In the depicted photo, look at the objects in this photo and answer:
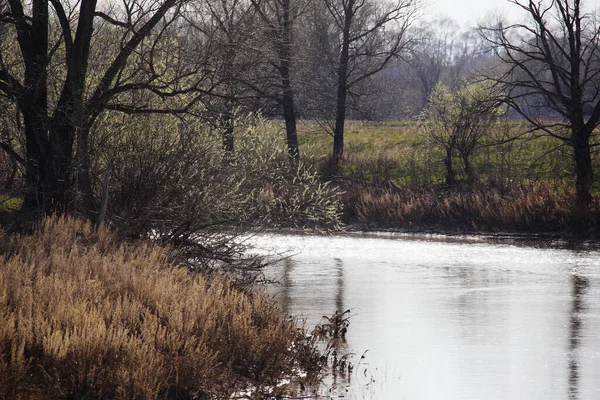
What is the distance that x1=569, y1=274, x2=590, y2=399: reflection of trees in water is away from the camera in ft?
32.9

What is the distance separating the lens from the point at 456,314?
14.5 m

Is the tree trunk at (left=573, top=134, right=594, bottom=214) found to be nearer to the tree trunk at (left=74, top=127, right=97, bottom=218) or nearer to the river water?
the river water

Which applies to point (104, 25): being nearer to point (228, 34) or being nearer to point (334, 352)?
point (228, 34)

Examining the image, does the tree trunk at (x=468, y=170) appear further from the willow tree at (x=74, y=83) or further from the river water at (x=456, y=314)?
the willow tree at (x=74, y=83)

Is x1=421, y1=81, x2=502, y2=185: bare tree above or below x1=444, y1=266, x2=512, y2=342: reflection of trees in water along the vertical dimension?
above

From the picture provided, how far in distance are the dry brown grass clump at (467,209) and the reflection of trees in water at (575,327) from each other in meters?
7.76

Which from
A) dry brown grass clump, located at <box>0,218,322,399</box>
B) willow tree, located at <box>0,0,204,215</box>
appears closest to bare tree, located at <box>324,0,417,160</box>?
willow tree, located at <box>0,0,204,215</box>

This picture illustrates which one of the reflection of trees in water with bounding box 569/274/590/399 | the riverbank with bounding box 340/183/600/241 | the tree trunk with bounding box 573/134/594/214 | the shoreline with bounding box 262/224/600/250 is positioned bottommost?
the reflection of trees in water with bounding box 569/274/590/399

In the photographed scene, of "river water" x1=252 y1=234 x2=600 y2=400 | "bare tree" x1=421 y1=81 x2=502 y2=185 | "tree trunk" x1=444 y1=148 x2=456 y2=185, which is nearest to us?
"river water" x1=252 y1=234 x2=600 y2=400

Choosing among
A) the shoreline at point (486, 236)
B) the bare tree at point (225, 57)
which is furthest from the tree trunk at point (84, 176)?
the shoreline at point (486, 236)

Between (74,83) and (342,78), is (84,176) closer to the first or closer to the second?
(74,83)

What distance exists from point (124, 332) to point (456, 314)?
7.54m

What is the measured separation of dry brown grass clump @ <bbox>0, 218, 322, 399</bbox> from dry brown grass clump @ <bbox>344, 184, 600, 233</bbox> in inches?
660

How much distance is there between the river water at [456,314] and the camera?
9977 millimetres
